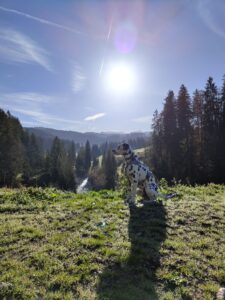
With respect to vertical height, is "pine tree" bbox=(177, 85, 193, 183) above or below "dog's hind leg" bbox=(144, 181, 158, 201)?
above

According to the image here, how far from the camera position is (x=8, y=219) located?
8477 mm

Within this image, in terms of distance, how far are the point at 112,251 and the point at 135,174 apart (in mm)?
3934

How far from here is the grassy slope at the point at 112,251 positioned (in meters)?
4.89

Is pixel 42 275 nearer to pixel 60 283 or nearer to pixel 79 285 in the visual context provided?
pixel 60 283

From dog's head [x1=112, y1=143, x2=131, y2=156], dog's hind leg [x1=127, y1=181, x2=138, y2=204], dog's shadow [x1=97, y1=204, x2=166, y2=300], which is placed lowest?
dog's shadow [x1=97, y1=204, x2=166, y2=300]

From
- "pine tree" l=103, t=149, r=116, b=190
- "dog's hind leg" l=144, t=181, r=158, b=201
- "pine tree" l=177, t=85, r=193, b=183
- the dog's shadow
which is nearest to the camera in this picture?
the dog's shadow

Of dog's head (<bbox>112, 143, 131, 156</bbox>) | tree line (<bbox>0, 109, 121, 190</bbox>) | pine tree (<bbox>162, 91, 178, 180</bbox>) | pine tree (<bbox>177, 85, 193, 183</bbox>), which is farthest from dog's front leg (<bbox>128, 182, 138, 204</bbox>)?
pine tree (<bbox>162, 91, 178, 180</bbox>)

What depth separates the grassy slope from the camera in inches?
192

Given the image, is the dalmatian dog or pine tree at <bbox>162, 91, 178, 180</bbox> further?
pine tree at <bbox>162, 91, 178, 180</bbox>

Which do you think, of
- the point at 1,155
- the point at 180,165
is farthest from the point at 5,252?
the point at 1,155

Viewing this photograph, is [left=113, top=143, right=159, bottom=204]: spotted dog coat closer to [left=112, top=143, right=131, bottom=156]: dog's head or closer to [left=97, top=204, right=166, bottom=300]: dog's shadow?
[left=112, top=143, right=131, bottom=156]: dog's head

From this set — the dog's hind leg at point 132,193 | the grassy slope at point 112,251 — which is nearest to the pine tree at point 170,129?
the dog's hind leg at point 132,193

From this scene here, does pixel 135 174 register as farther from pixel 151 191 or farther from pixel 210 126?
pixel 210 126

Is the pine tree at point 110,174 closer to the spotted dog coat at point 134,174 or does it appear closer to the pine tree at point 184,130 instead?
the pine tree at point 184,130
